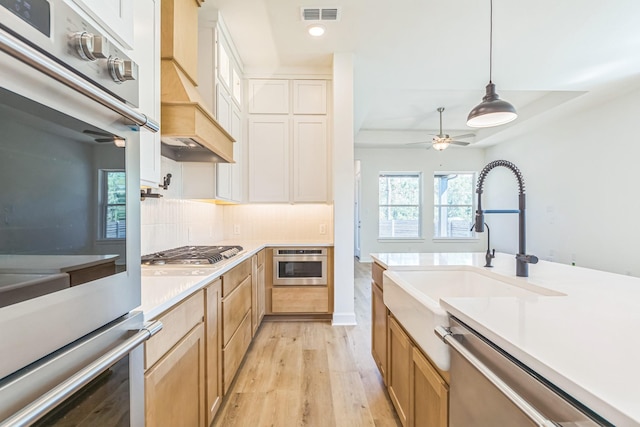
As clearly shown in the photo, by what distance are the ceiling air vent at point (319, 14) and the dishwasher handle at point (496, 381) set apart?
275 cm

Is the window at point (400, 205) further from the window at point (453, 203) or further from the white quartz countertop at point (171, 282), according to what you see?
the white quartz countertop at point (171, 282)

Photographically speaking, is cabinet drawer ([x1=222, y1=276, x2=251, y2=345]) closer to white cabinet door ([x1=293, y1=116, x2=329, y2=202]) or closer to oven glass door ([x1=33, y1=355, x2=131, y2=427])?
oven glass door ([x1=33, y1=355, x2=131, y2=427])

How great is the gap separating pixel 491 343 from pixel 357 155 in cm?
717

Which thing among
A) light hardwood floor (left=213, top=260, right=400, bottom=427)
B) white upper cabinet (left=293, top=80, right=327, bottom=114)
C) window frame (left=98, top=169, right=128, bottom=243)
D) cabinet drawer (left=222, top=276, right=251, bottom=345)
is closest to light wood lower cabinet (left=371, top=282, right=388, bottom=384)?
light hardwood floor (left=213, top=260, right=400, bottom=427)

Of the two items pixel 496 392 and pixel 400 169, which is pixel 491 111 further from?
pixel 400 169

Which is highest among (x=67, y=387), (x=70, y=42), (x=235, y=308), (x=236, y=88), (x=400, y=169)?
(x=236, y=88)

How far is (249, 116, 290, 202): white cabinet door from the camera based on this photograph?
3545 millimetres

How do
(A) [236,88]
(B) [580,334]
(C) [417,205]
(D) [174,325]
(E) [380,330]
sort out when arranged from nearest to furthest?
1. (B) [580,334]
2. (D) [174,325]
3. (E) [380,330]
4. (A) [236,88]
5. (C) [417,205]

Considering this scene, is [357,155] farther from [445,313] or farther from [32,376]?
[32,376]

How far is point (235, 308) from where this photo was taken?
2.04 meters

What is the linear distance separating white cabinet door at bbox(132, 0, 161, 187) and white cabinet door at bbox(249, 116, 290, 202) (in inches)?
78.7

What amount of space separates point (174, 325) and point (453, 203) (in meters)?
7.96

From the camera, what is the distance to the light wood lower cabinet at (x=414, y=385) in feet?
3.31

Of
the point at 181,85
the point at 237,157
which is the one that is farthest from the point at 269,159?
the point at 181,85
